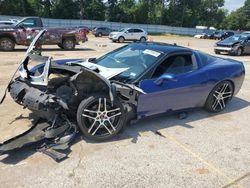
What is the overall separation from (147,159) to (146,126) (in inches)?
43.2

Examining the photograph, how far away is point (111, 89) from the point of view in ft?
13.7

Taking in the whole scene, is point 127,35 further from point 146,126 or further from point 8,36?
point 146,126

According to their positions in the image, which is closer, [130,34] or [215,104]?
[215,104]

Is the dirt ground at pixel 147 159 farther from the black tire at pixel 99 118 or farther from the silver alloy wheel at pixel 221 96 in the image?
the silver alloy wheel at pixel 221 96

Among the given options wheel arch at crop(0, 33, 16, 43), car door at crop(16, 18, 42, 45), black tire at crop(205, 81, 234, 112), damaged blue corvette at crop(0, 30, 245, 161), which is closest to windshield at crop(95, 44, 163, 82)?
damaged blue corvette at crop(0, 30, 245, 161)

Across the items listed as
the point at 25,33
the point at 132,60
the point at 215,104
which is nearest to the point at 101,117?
the point at 132,60

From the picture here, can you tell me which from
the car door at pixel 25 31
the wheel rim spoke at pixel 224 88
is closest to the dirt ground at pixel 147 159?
the wheel rim spoke at pixel 224 88

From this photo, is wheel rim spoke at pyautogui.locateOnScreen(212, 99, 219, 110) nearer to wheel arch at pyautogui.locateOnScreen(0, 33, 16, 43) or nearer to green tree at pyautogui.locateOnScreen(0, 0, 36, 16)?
wheel arch at pyautogui.locateOnScreen(0, 33, 16, 43)

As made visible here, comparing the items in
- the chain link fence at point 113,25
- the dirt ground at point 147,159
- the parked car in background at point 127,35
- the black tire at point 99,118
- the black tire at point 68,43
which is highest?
the black tire at point 99,118

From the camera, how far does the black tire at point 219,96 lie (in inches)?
222

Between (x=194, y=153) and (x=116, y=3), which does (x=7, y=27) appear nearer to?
(x=194, y=153)

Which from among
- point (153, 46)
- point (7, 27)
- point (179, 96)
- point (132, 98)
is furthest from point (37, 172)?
point (7, 27)

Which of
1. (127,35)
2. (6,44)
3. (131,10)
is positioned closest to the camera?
(6,44)

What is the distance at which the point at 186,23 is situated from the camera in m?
77.2
